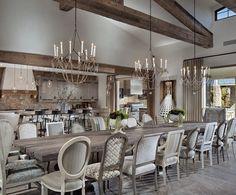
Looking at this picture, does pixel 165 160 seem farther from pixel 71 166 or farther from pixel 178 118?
pixel 178 118

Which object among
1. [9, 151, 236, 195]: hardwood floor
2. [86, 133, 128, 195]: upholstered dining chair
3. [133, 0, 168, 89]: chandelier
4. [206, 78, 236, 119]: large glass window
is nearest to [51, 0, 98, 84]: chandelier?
[133, 0, 168, 89]: chandelier

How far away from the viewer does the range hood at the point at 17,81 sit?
33.4ft

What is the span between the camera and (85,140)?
2.53 m

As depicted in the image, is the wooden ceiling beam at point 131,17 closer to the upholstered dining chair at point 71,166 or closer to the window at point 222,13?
→ the window at point 222,13

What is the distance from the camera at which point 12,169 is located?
2.96 metres

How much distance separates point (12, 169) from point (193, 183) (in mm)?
2879

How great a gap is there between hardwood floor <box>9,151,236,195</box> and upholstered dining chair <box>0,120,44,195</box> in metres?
0.65

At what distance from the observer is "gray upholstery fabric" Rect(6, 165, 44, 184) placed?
9.16ft

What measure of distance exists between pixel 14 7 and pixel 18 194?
508cm

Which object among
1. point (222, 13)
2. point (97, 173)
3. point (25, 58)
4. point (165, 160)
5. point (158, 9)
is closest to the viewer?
point (97, 173)

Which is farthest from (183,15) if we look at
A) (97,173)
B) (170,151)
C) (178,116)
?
(97,173)

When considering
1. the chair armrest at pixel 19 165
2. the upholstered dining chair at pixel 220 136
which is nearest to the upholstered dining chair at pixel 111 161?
the chair armrest at pixel 19 165

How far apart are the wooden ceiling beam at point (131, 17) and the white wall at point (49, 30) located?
1204 mm

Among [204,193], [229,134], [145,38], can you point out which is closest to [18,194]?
[204,193]
